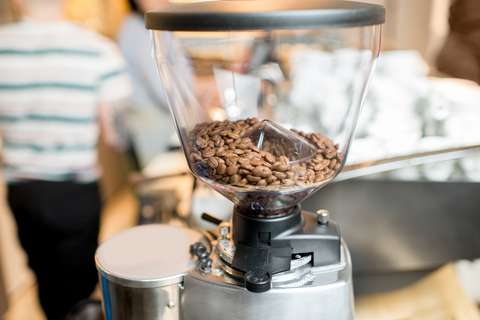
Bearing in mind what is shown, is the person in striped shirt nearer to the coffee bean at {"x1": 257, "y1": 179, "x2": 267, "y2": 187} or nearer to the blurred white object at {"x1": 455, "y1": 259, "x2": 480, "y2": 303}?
the coffee bean at {"x1": 257, "y1": 179, "x2": 267, "y2": 187}

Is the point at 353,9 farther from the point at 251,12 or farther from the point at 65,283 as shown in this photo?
the point at 65,283

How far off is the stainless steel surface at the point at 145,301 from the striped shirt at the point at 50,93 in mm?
970

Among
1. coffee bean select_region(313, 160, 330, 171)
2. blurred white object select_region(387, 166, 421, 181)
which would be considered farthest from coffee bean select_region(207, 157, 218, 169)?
blurred white object select_region(387, 166, 421, 181)

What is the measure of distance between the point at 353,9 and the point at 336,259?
11.9 inches

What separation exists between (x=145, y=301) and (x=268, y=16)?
371 millimetres

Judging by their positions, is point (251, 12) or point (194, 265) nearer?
point (251, 12)

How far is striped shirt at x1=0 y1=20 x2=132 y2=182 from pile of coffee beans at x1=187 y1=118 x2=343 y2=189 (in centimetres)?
97

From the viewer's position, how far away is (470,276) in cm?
132

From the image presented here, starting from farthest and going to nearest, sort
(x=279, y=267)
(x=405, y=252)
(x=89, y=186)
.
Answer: (x=89, y=186) < (x=405, y=252) < (x=279, y=267)

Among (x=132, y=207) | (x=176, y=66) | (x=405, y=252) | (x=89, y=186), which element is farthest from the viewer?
(x=132, y=207)

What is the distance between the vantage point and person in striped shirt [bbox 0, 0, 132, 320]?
4.11 feet

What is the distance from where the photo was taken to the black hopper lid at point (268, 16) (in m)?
0.35

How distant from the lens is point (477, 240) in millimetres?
1020

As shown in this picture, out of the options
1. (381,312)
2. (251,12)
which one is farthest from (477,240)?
(251,12)
